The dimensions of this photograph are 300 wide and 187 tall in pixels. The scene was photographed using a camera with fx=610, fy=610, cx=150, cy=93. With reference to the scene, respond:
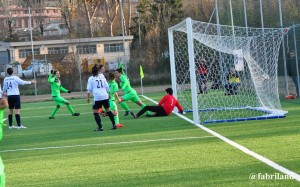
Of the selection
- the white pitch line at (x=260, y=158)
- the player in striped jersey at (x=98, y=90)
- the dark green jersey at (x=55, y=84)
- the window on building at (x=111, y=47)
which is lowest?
the white pitch line at (x=260, y=158)

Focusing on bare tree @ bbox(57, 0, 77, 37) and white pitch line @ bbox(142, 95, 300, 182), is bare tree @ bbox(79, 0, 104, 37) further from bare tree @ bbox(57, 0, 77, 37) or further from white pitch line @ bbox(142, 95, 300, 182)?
white pitch line @ bbox(142, 95, 300, 182)

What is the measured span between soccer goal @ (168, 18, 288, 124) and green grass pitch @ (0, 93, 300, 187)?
130 cm

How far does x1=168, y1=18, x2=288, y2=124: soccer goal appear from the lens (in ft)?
58.2

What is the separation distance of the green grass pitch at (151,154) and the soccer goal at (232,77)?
51.3 inches

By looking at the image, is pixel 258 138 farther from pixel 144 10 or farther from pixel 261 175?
pixel 144 10

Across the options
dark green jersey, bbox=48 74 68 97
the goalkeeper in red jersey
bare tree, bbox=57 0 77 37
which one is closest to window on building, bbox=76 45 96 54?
bare tree, bbox=57 0 77 37

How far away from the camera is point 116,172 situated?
10.1 metres

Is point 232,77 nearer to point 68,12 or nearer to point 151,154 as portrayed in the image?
point 151,154

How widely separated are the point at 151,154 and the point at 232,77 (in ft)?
38.2

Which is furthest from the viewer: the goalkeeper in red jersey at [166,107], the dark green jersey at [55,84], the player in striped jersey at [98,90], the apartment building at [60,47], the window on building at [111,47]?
the window on building at [111,47]

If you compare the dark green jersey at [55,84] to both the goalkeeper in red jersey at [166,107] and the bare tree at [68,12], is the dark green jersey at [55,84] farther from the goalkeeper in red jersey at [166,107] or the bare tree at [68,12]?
the bare tree at [68,12]

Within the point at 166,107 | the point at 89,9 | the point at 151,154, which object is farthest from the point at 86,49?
the point at 151,154

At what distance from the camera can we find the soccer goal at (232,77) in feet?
58.2

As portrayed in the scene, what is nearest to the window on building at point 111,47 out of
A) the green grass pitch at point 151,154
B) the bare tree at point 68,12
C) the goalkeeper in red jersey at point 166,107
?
the bare tree at point 68,12
